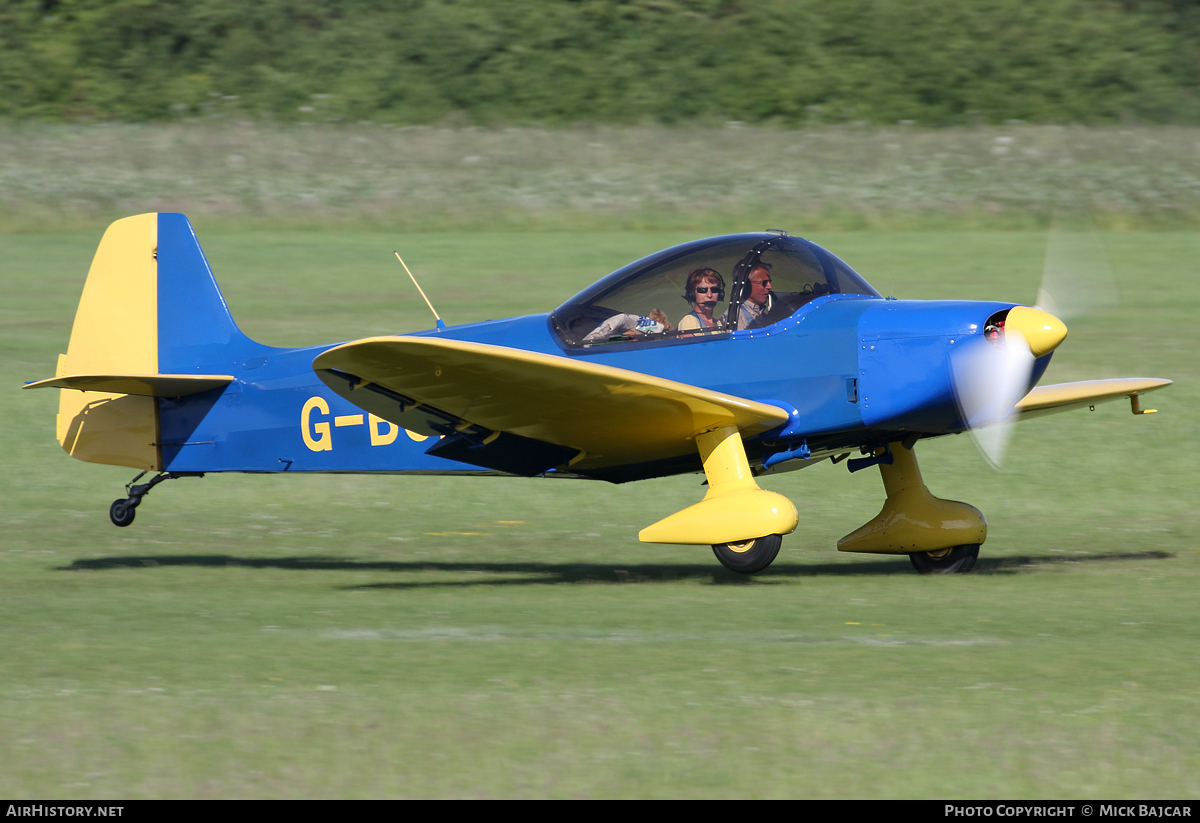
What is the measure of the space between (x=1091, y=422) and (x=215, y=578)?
8667 millimetres

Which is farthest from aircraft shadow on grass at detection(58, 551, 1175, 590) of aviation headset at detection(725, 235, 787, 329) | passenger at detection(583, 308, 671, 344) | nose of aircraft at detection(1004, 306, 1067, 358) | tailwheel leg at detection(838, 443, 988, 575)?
nose of aircraft at detection(1004, 306, 1067, 358)

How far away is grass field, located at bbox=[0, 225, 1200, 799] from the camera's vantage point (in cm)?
441

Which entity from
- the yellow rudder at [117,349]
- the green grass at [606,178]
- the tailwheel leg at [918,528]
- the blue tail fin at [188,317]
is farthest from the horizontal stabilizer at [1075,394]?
the green grass at [606,178]

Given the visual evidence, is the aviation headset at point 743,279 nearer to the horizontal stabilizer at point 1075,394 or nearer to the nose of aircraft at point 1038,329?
the nose of aircraft at point 1038,329

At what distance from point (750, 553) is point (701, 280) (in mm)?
1657

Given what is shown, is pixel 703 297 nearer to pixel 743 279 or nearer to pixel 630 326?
pixel 743 279

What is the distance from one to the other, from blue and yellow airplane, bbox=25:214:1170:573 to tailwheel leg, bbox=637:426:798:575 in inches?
0.5

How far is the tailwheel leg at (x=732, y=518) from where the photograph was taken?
7.53 meters

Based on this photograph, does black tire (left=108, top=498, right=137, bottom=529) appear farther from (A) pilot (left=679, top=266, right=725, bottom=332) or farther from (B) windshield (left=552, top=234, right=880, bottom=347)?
(A) pilot (left=679, top=266, right=725, bottom=332)

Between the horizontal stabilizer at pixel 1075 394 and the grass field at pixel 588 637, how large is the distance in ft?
3.32

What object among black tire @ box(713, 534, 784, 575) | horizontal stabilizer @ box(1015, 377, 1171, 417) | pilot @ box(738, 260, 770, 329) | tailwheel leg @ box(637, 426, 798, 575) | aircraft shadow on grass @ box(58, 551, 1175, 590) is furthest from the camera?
horizontal stabilizer @ box(1015, 377, 1171, 417)

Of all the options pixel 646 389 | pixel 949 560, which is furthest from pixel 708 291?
pixel 949 560

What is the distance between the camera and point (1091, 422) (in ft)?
43.6

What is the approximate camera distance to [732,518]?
7.57 metres
